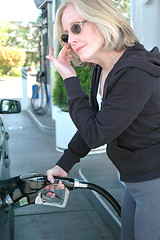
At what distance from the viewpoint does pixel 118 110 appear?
1537 millimetres

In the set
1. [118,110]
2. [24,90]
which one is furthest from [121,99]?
[24,90]

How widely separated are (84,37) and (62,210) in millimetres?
2896

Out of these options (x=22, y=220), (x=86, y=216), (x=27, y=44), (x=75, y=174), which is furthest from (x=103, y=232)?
(x=27, y=44)

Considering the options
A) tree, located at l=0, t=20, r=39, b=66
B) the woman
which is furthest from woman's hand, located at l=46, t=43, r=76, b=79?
tree, located at l=0, t=20, r=39, b=66

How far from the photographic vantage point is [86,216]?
13.4 feet

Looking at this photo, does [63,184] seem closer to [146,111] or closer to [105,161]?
[146,111]

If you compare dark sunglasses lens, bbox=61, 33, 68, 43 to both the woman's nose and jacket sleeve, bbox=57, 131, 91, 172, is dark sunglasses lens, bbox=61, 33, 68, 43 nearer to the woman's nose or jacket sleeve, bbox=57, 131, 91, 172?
the woman's nose

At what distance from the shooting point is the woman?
5.06ft

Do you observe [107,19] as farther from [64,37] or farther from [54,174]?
[54,174]

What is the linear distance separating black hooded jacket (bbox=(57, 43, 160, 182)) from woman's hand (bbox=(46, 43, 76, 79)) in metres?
0.03

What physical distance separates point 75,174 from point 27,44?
35854mm

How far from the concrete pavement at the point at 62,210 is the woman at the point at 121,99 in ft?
6.45

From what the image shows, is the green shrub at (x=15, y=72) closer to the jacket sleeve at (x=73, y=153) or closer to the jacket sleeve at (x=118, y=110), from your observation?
the jacket sleeve at (x=73, y=153)

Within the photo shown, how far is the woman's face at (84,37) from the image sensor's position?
167 cm
